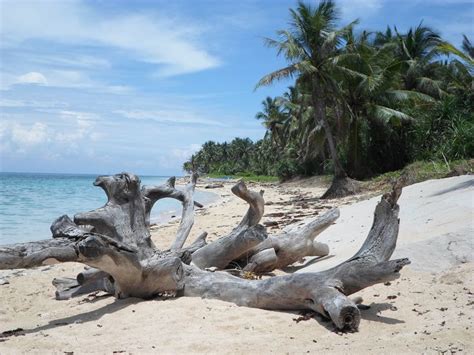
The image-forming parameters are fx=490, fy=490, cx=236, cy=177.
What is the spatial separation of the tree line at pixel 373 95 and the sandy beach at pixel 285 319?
864 cm

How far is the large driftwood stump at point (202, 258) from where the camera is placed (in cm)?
530

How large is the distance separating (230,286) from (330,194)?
17.3m

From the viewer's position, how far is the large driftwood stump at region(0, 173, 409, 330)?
5301mm

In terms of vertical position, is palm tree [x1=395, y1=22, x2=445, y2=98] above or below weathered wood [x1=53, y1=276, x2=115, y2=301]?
above

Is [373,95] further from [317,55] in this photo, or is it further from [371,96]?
[317,55]

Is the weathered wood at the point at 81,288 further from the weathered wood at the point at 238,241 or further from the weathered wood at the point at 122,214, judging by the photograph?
the weathered wood at the point at 238,241

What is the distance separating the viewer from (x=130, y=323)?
545 centimetres

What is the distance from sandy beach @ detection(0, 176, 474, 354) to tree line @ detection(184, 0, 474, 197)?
8645 mm

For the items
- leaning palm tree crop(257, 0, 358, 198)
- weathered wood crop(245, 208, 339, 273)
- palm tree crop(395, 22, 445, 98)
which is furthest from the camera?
palm tree crop(395, 22, 445, 98)

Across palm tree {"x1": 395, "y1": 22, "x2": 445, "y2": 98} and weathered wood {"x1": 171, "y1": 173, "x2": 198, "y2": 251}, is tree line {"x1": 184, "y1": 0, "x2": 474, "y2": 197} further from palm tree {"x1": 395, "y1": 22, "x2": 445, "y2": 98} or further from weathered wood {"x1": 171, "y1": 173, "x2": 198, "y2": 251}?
weathered wood {"x1": 171, "y1": 173, "x2": 198, "y2": 251}

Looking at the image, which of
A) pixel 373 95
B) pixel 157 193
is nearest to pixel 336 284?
pixel 157 193

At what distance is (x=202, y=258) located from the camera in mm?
7828

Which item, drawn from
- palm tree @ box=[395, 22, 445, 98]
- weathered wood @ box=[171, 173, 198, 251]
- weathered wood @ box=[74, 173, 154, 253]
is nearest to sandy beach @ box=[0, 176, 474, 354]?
weathered wood @ box=[74, 173, 154, 253]

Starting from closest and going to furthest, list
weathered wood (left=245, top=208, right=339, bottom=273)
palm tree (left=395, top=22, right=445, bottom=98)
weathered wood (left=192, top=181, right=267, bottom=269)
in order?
weathered wood (left=192, top=181, right=267, bottom=269)
weathered wood (left=245, top=208, right=339, bottom=273)
palm tree (left=395, top=22, right=445, bottom=98)
